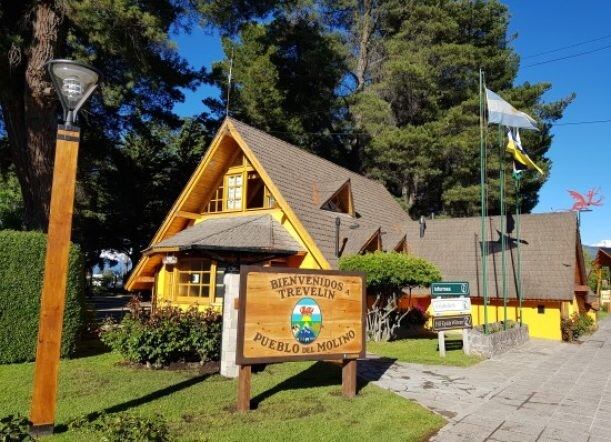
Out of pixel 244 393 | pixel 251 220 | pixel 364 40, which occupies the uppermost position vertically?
pixel 364 40

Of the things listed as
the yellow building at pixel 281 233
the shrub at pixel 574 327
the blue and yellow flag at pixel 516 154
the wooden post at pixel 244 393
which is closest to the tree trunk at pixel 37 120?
the yellow building at pixel 281 233

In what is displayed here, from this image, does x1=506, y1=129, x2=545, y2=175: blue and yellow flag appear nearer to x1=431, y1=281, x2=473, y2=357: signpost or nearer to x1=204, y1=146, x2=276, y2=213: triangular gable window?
x1=431, y1=281, x2=473, y2=357: signpost

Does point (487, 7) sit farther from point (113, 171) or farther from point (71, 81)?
point (71, 81)

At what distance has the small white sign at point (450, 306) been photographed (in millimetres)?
12383

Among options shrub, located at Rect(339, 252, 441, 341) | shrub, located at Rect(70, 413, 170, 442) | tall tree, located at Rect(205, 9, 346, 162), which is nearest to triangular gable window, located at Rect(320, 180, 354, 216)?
shrub, located at Rect(339, 252, 441, 341)

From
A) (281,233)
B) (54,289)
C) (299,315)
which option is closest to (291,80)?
(281,233)

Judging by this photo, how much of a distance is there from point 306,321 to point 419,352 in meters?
6.35

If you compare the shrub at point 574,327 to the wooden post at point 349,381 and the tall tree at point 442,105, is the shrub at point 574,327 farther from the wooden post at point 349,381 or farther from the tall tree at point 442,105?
the wooden post at point 349,381

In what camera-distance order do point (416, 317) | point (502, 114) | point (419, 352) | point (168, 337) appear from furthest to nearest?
1. point (416, 317)
2. point (502, 114)
3. point (419, 352)
4. point (168, 337)

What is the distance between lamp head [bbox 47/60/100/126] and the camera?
5.82 m

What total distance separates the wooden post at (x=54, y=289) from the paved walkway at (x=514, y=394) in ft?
15.8

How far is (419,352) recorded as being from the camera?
12.5 meters

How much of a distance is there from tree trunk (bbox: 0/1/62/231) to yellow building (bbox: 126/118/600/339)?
12.4 feet

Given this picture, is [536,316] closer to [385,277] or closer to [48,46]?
[385,277]
